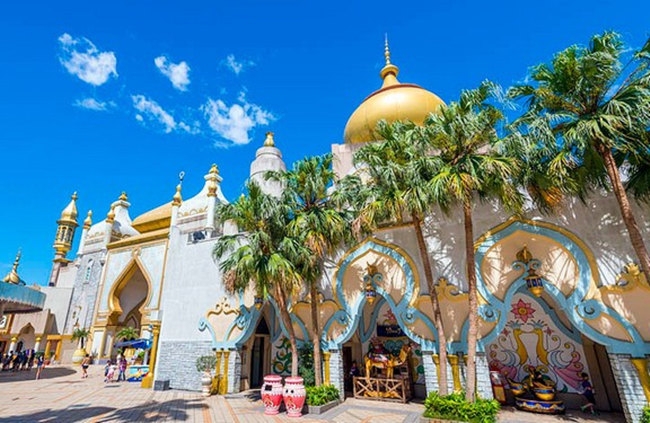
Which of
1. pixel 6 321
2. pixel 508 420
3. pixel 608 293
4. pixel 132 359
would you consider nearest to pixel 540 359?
pixel 508 420

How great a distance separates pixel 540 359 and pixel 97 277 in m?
34.1

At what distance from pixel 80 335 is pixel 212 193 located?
16.7 metres

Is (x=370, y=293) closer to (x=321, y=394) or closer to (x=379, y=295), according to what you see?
(x=379, y=295)

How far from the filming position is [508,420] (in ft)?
34.1

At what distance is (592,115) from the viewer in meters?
8.70

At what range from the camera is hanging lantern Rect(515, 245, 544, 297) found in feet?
33.9

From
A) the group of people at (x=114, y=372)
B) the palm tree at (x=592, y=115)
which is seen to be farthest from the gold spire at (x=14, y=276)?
the palm tree at (x=592, y=115)

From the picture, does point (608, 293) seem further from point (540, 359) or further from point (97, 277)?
point (97, 277)

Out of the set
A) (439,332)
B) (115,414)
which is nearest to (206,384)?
(115,414)

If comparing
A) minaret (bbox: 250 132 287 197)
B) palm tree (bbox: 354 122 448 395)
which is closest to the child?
palm tree (bbox: 354 122 448 395)

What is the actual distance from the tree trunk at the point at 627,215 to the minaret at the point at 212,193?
22.5 metres

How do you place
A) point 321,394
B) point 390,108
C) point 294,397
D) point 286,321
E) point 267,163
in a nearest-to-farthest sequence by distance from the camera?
point 294,397 → point 321,394 → point 286,321 → point 267,163 → point 390,108

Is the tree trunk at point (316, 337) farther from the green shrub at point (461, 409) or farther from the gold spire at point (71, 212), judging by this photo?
the gold spire at point (71, 212)

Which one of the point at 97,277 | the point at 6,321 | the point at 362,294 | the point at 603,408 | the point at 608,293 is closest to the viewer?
the point at 608,293
